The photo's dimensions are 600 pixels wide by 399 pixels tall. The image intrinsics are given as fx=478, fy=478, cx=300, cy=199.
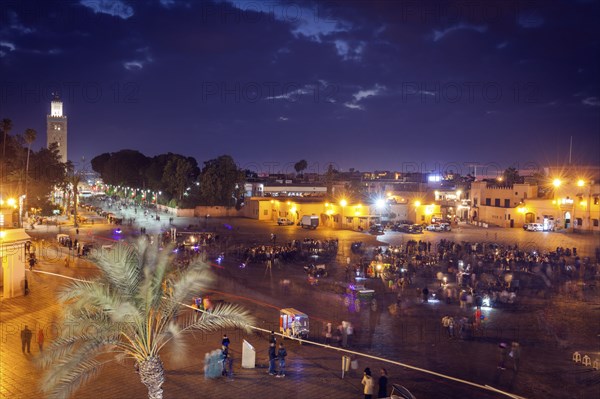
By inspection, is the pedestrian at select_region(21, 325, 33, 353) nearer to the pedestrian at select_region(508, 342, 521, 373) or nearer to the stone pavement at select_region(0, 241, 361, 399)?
the stone pavement at select_region(0, 241, 361, 399)

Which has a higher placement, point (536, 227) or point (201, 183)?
point (201, 183)

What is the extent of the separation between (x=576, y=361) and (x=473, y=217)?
48522 mm

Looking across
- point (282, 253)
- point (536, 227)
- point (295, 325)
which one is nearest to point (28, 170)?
point (282, 253)

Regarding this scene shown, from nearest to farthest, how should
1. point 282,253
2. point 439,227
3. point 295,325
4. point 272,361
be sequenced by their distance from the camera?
point 272,361, point 295,325, point 282,253, point 439,227

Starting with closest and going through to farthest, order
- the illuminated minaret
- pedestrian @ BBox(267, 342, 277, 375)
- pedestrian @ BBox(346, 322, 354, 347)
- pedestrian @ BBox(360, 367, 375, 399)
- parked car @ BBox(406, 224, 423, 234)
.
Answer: pedestrian @ BBox(360, 367, 375, 399) → pedestrian @ BBox(267, 342, 277, 375) → pedestrian @ BBox(346, 322, 354, 347) → parked car @ BBox(406, 224, 423, 234) → the illuminated minaret

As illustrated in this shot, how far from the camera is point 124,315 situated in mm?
7879

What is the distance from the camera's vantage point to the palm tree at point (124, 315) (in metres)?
7.71

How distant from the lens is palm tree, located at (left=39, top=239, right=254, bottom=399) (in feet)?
25.3

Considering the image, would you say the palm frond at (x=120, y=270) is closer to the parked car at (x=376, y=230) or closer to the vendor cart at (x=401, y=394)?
the vendor cart at (x=401, y=394)

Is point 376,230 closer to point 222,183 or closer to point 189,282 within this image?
point 222,183

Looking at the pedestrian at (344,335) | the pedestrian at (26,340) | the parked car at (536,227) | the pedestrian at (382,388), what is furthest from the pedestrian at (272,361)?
the parked car at (536,227)

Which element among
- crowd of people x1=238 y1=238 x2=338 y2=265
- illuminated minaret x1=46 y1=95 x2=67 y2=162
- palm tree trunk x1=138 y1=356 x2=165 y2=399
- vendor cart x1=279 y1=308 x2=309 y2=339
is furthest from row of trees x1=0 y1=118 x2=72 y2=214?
illuminated minaret x1=46 y1=95 x2=67 y2=162

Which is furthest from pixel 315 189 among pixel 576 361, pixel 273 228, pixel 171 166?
pixel 576 361

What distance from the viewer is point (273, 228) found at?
48.7 metres
